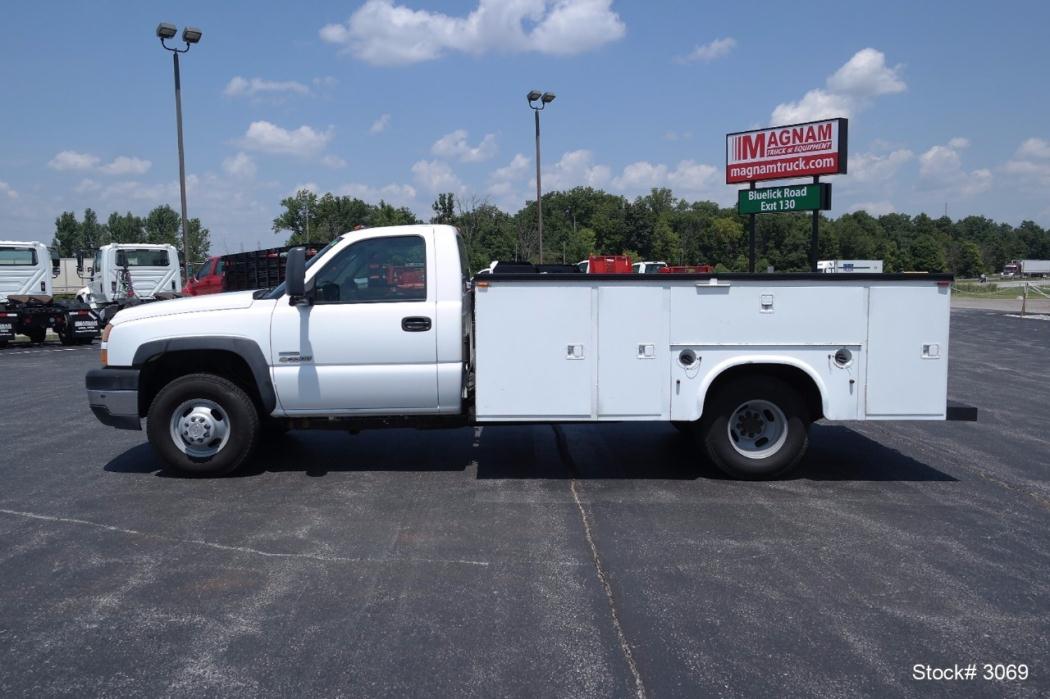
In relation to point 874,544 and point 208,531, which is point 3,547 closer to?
point 208,531

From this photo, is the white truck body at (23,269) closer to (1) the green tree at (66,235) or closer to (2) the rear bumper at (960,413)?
(2) the rear bumper at (960,413)

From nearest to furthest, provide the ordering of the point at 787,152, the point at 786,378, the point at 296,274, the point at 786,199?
the point at 296,274, the point at 786,378, the point at 786,199, the point at 787,152

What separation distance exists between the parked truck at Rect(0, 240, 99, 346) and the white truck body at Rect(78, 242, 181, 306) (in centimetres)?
199

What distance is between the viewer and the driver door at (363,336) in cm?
721

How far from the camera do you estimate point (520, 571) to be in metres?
5.22

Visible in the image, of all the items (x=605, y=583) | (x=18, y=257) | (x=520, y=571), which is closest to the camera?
(x=605, y=583)

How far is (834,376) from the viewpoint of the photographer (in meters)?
7.16

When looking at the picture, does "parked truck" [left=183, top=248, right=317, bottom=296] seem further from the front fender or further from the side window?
the front fender

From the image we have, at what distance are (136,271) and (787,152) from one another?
18616mm

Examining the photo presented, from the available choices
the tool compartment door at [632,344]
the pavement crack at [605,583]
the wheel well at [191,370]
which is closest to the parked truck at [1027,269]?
the tool compartment door at [632,344]

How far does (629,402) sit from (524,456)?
1.63m

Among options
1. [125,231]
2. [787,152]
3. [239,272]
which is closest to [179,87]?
[239,272]

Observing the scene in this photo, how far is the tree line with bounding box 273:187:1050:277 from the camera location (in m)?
48.7

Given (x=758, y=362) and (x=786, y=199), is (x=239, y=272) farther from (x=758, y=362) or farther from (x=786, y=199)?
(x=758, y=362)
